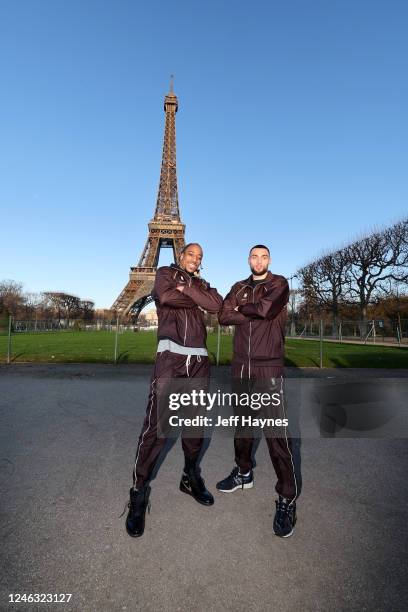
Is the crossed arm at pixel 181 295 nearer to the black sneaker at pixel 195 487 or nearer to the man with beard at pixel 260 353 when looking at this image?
the man with beard at pixel 260 353

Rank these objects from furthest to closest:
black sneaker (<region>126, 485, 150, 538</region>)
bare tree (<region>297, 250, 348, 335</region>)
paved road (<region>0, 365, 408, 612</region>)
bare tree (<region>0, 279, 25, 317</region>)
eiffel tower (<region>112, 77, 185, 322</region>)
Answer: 1. bare tree (<region>0, 279, 25, 317</region>)
2. eiffel tower (<region>112, 77, 185, 322</region>)
3. bare tree (<region>297, 250, 348, 335</region>)
4. black sneaker (<region>126, 485, 150, 538</region>)
5. paved road (<region>0, 365, 408, 612</region>)

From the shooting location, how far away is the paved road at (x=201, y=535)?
157 centimetres

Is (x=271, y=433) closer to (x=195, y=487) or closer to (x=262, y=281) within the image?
(x=195, y=487)

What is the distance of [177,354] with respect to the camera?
8.17 ft

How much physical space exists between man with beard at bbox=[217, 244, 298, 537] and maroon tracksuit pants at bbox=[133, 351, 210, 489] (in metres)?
0.32

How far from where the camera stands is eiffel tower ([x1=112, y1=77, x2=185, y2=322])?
142ft

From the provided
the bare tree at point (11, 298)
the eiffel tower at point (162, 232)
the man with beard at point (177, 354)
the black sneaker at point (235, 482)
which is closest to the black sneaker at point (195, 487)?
the man with beard at point (177, 354)

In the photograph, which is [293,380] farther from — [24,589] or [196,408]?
[24,589]

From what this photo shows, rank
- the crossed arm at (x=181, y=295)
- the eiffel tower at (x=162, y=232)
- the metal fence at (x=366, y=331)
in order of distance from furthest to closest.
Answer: the eiffel tower at (x=162, y=232)
the metal fence at (x=366, y=331)
the crossed arm at (x=181, y=295)

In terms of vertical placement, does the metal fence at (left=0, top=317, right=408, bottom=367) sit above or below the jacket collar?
below

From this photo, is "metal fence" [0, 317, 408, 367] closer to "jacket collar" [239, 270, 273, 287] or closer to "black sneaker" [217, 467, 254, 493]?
"black sneaker" [217, 467, 254, 493]

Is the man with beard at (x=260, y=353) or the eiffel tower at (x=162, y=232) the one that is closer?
the man with beard at (x=260, y=353)

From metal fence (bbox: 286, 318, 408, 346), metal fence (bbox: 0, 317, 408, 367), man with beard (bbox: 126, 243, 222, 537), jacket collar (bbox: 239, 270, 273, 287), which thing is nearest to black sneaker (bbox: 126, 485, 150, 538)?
man with beard (bbox: 126, 243, 222, 537)

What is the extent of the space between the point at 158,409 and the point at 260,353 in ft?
2.69
